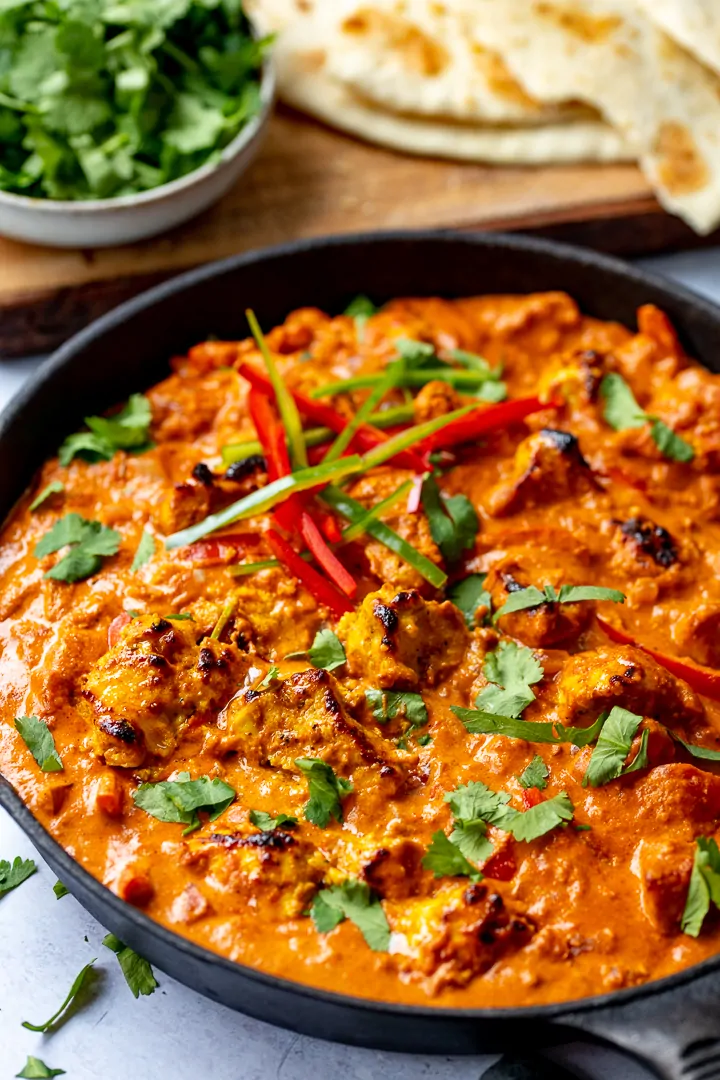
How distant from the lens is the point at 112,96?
5.65 meters

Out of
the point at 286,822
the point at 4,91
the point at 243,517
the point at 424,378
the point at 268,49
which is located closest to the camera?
the point at 286,822

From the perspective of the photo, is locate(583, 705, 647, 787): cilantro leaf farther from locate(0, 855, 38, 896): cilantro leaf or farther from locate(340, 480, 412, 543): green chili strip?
locate(0, 855, 38, 896): cilantro leaf

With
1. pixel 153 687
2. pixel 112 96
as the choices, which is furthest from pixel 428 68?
pixel 153 687

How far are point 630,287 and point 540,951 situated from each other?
8.88 feet

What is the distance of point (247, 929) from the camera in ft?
10.7

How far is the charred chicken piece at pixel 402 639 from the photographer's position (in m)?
3.71

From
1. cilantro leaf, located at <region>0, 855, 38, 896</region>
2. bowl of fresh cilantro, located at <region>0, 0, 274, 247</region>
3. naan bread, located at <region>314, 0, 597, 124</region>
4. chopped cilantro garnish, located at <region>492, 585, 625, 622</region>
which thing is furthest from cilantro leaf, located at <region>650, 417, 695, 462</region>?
cilantro leaf, located at <region>0, 855, 38, 896</region>

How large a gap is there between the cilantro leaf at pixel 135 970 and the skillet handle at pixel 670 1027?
4.41ft

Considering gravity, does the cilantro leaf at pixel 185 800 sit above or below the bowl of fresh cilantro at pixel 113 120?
below

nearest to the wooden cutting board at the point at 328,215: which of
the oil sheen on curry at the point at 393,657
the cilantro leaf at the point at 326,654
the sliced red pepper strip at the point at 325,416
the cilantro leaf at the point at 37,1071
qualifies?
the oil sheen on curry at the point at 393,657

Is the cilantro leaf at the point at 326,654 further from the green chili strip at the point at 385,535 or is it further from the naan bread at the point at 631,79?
the naan bread at the point at 631,79

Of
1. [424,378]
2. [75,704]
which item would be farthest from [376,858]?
[424,378]

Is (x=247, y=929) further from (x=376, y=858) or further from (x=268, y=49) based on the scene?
(x=268, y=49)

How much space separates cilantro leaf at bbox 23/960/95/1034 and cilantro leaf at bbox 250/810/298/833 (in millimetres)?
840
